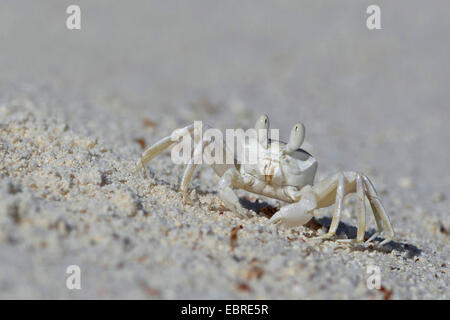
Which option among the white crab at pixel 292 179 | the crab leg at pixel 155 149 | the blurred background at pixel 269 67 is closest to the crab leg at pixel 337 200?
the white crab at pixel 292 179

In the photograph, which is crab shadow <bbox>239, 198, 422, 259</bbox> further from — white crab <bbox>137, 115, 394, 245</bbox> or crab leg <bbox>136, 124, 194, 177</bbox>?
crab leg <bbox>136, 124, 194, 177</bbox>

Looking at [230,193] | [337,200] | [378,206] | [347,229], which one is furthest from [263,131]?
[347,229]

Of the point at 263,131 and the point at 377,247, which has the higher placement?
the point at 263,131

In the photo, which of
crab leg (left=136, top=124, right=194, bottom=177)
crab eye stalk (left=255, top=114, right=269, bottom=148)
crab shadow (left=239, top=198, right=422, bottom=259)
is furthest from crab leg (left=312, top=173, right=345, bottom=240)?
crab leg (left=136, top=124, right=194, bottom=177)

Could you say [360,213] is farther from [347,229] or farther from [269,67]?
[269,67]

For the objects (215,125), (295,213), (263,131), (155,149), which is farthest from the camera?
(215,125)
